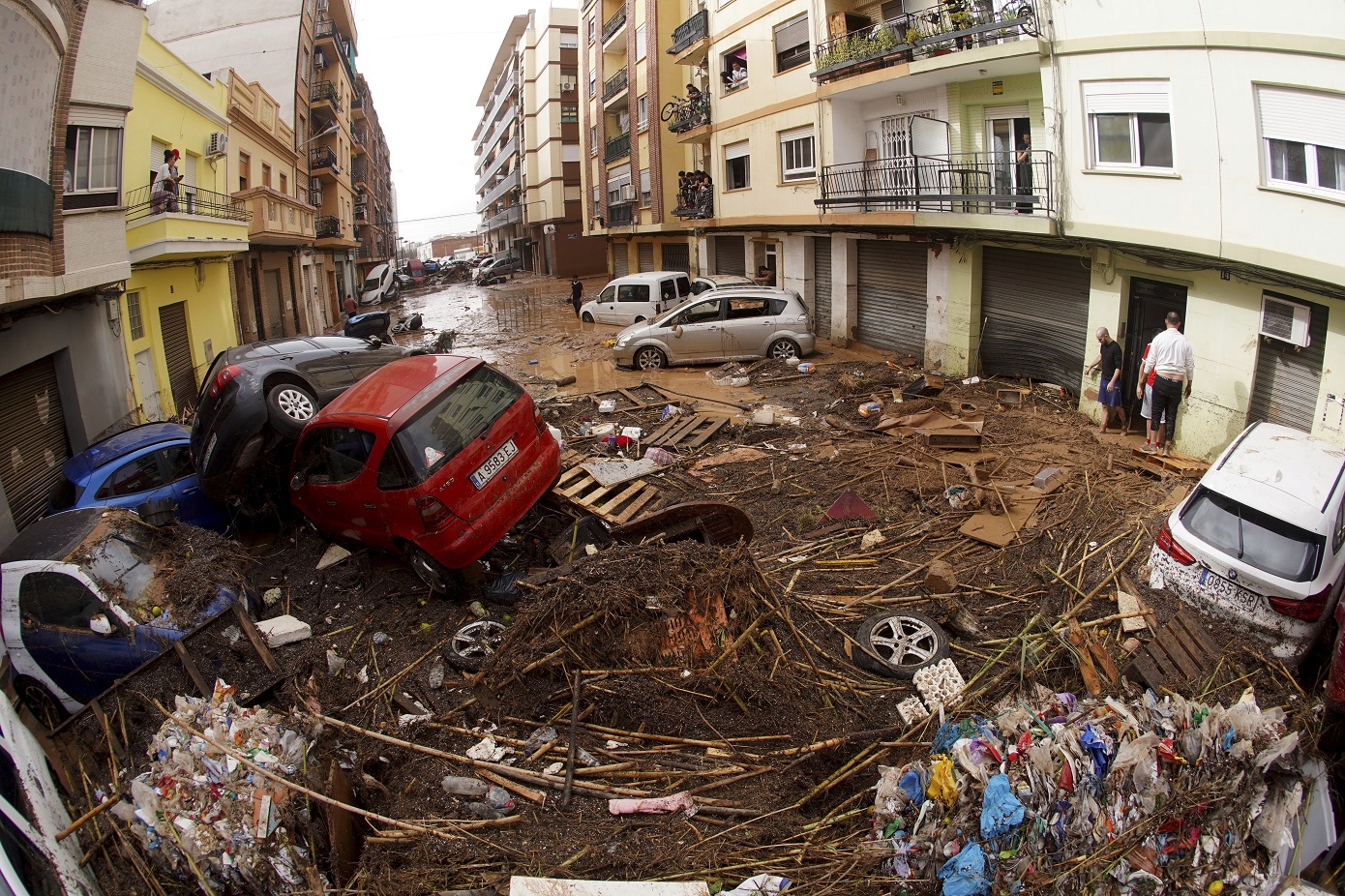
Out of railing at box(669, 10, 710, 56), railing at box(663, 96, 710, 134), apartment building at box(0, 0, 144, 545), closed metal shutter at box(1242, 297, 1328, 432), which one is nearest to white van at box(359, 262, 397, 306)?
railing at box(663, 96, 710, 134)

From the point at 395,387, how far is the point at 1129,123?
10256mm

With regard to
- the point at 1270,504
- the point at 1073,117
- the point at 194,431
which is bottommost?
the point at 1270,504

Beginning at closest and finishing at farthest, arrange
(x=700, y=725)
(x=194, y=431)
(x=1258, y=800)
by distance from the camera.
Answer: (x=1258, y=800) < (x=700, y=725) < (x=194, y=431)

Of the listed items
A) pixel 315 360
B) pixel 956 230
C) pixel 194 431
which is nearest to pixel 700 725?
pixel 194 431

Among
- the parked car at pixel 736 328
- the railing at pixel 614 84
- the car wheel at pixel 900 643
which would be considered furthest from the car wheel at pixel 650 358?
the railing at pixel 614 84

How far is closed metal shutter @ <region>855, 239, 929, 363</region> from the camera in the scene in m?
16.9

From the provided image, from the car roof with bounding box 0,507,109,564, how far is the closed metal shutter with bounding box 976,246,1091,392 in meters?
12.7

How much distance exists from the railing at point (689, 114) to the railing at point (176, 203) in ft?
43.5

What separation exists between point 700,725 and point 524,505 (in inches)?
126

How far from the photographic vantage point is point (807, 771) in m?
4.62

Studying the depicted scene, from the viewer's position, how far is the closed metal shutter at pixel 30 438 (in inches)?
390

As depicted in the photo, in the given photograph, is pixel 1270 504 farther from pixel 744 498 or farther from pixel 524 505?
pixel 524 505

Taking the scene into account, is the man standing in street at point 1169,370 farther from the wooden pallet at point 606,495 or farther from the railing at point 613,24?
the railing at point 613,24

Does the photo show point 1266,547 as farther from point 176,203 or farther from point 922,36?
point 176,203
